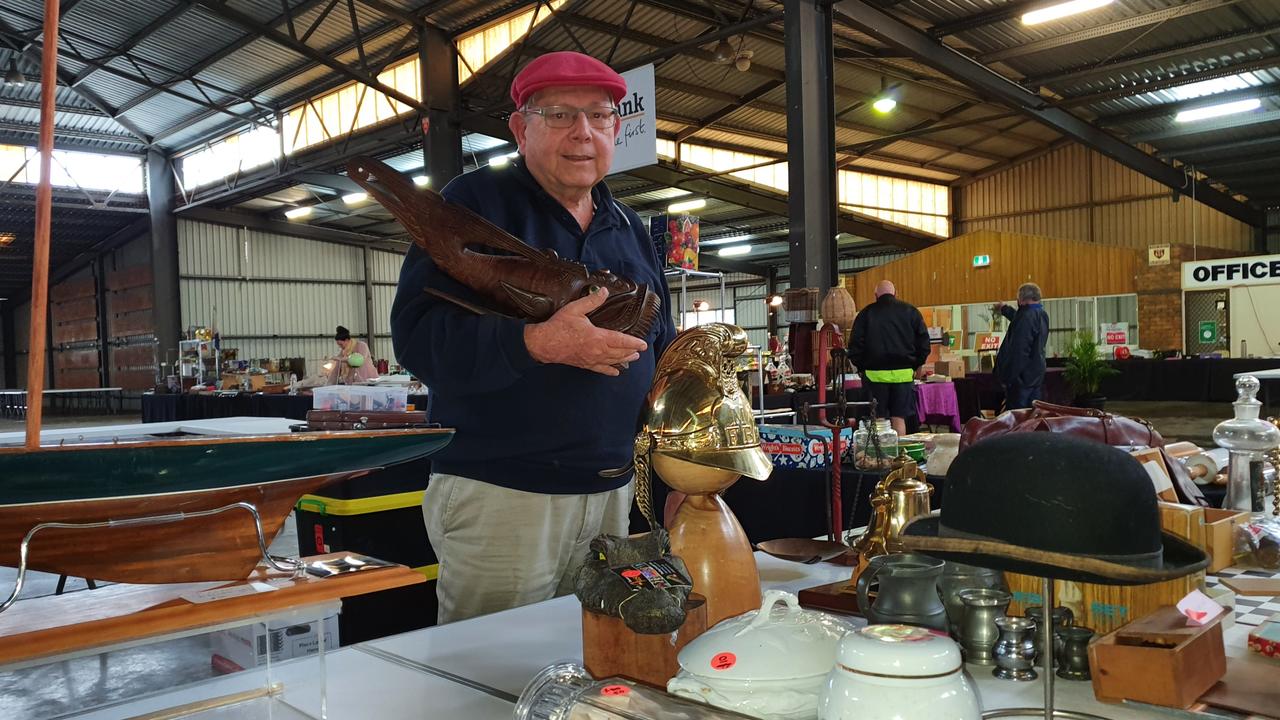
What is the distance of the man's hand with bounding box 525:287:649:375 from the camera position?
1.06 m

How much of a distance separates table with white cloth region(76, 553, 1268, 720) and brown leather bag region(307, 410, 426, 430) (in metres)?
0.28

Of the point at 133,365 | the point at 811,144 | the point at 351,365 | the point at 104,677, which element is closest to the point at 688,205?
the point at 351,365

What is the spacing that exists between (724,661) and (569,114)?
86 cm

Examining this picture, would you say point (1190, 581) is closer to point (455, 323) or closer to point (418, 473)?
point (455, 323)

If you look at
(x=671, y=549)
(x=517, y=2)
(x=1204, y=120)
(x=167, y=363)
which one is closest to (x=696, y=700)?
(x=671, y=549)

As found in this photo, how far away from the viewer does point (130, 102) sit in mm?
14578

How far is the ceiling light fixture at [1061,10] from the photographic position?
8.56m

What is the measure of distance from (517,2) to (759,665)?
10.3 m

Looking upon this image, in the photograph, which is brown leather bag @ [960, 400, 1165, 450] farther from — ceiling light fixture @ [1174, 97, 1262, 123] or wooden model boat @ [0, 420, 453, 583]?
ceiling light fixture @ [1174, 97, 1262, 123]

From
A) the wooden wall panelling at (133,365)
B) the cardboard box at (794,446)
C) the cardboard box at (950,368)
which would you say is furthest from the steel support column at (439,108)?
the wooden wall panelling at (133,365)

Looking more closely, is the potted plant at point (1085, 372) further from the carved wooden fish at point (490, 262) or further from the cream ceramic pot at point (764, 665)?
the cream ceramic pot at point (764, 665)

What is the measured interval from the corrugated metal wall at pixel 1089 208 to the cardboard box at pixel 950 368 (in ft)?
26.9

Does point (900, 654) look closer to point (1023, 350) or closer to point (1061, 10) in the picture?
point (1023, 350)

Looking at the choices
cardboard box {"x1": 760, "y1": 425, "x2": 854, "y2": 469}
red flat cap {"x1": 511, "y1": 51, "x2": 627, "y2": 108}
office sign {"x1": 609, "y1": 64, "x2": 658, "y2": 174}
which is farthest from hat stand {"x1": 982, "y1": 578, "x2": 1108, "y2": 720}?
office sign {"x1": 609, "y1": 64, "x2": 658, "y2": 174}
